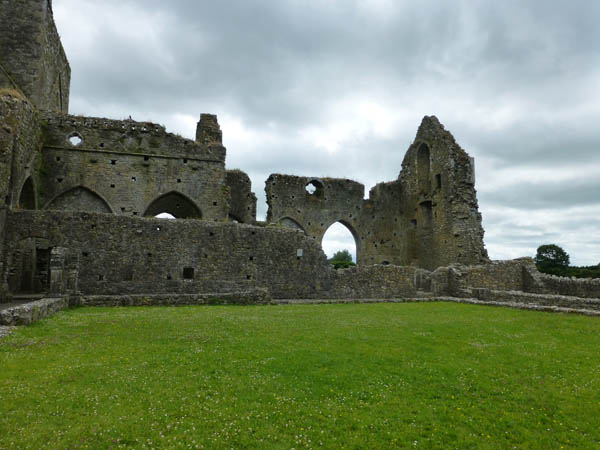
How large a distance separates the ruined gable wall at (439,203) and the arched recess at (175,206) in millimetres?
16525

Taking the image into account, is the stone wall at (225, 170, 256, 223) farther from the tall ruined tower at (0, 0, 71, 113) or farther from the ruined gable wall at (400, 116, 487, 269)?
the ruined gable wall at (400, 116, 487, 269)

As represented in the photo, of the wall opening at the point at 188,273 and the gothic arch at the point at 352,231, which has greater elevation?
the gothic arch at the point at 352,231

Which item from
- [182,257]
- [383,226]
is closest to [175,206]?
Answer: [182,257]

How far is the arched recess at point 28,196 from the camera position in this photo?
19.8 metres

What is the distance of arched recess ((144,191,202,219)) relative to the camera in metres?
23.8

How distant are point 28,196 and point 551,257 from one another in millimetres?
47652

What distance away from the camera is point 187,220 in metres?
16.0

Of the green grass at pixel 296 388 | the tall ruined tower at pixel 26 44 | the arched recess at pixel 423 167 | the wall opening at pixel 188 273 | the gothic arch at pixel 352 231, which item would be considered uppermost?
the tall ruined tower at pixel 26 44

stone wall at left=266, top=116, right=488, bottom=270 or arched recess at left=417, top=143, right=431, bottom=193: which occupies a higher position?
arched recess at left=417, top=143, right=431, bottom=193

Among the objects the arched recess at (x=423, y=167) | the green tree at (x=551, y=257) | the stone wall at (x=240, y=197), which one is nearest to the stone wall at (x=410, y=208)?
the arched recess at (x=423, y=167)

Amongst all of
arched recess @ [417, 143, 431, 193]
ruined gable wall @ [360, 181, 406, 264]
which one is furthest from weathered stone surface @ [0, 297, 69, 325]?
arched recess @ [417, 143, 431, 193]

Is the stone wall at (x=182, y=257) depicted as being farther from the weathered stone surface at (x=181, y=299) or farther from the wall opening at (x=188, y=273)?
the weathered stone surface at (x=181, y=299)

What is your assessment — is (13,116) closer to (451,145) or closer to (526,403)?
(526,403)

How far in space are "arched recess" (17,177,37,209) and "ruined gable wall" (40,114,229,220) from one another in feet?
3.32
